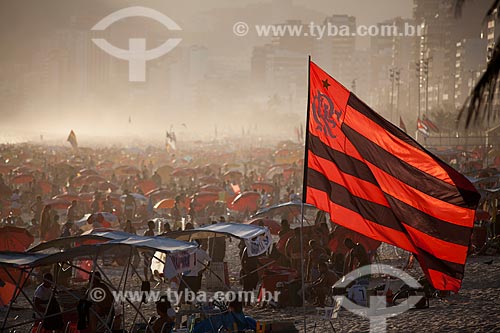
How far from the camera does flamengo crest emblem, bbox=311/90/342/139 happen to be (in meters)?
8.53

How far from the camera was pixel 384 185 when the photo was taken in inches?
317

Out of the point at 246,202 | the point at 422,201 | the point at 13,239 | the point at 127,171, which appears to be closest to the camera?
the point at 422,201

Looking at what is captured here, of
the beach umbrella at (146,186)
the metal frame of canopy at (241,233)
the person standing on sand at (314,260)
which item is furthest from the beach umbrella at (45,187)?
the person standing on sand at (314,260)

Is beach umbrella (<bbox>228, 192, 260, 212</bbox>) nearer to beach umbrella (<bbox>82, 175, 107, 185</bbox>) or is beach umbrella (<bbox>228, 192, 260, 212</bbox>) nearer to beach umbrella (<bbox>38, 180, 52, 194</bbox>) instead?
beach umbrella (<bbox>82, 175, 107, 185</bbox>)

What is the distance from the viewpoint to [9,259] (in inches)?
368

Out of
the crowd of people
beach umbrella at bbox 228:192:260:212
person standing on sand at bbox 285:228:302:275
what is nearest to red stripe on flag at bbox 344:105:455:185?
the crowd of people

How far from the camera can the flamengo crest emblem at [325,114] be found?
336 inches

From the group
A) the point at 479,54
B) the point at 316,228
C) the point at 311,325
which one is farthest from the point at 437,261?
the point at 479,54

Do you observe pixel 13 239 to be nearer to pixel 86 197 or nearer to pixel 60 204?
pixel 60 204

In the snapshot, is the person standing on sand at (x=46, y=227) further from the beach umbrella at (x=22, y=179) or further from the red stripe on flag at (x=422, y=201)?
the beach umbrella at (x=22, y=179)

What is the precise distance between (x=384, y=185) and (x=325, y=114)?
1.02m

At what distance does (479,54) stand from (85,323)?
100623 millimetres

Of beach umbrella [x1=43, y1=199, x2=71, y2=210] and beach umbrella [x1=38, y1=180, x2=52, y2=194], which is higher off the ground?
beach umbrella [x1=43, y1=199, x2=71, y2=210]

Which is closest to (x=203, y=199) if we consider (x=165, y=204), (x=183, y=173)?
(x=165, y=204)
